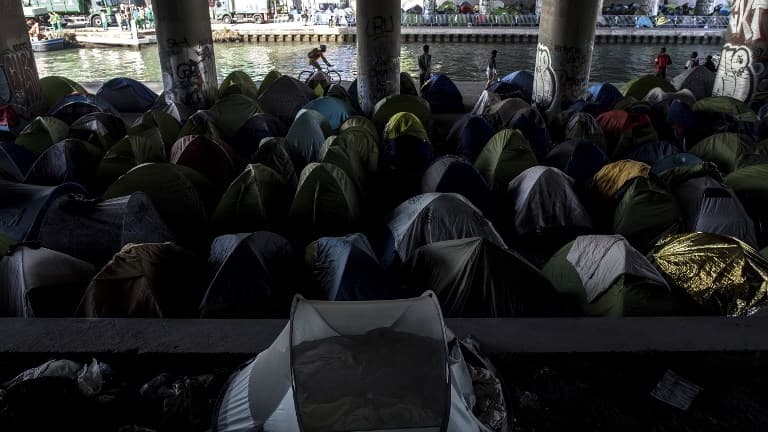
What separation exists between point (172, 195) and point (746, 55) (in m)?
14.1

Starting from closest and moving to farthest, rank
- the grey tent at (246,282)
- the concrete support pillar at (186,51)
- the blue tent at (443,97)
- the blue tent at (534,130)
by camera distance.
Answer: the grey tent at (246,282)
the blue tent at (534,130)
the concrete support pillar at (186,51)
the blue tent at (443,97)

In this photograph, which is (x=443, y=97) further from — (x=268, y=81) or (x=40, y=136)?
(x=40, y=136)

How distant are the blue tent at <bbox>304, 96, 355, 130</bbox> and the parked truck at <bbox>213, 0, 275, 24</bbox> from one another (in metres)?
35.7

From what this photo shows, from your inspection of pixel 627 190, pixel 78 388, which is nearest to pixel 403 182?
pixel 627 190

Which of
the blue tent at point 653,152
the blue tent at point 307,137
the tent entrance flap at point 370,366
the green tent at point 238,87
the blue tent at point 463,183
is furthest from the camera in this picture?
the green tent at point 238,87

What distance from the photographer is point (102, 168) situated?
9953 mm

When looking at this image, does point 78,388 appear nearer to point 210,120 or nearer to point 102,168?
point 102,168

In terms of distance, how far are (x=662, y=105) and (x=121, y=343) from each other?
13744 mm

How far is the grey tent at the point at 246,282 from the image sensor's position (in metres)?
5.98

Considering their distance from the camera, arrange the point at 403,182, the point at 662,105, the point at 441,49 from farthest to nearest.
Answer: the point at 441,49
the point at 662,105
the point at 403,182

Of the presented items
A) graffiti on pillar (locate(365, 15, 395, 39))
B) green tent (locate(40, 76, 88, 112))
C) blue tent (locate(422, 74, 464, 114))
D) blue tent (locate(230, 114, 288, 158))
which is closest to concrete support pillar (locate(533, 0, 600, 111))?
blue tent (locate(422, 74, 464, 114))

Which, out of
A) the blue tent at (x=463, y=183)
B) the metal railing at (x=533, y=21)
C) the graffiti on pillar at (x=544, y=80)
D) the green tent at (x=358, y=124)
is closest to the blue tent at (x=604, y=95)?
the graffiti on pillar at (x=544, y=80)

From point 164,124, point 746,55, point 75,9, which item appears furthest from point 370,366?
point 75,9

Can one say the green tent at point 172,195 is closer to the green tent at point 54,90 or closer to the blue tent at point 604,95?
the green tent at point 54,90
